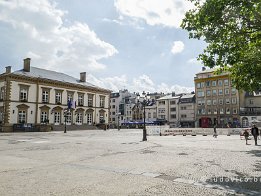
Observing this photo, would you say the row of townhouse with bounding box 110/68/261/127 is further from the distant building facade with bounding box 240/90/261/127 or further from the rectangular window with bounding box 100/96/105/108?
the rectangular window with bounding box 100/96/105/108

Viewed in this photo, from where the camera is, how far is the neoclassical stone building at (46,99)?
4928 centimetres

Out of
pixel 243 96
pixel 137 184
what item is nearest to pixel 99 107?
pixel 243 96

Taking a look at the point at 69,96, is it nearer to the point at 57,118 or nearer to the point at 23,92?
the point at 57,118

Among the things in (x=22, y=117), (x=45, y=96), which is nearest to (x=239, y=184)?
(x=22, y=117)

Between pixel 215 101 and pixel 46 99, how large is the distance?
51.8 metres

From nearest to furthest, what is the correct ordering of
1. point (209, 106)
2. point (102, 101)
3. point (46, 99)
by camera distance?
1. point (46, 99)
2. point (102, 101)
3. point (209, 106)

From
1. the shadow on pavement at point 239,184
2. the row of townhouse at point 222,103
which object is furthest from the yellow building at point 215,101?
the shadow on pavement at point 239,184

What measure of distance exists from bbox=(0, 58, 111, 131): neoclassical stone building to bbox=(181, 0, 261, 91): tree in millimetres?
36874

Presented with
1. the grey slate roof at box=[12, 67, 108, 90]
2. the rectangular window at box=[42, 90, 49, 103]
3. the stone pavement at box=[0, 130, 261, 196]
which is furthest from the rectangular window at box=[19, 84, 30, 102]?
the stone pavement at box=[0, 130, 261, 196]

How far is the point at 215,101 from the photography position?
80.4 meters

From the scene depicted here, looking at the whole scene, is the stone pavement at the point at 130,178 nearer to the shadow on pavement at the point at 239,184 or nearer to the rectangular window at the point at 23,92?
the shadow on pavement at the point at 239,184

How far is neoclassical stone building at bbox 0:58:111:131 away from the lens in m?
49.3

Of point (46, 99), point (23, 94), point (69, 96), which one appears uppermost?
point (69, 96)

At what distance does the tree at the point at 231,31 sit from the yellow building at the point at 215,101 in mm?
61866
